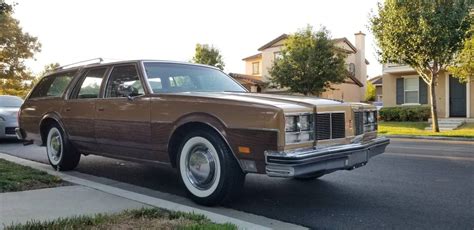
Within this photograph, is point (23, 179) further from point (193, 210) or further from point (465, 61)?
point (465, 61)

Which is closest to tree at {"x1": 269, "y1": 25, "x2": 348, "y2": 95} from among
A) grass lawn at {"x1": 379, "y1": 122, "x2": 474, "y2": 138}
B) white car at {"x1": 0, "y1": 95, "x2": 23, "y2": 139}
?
grass lawn at {"x1": 379, "y1": 122, "x2": 474, "y2": 138}

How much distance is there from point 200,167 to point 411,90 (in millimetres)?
22396

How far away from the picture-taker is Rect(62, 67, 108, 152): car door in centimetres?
662

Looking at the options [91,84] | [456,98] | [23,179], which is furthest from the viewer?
[456,98]

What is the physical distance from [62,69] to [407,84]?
21.5 meters

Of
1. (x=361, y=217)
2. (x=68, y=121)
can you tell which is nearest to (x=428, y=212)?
(x=361, y=217)

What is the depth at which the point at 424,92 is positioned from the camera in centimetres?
2459

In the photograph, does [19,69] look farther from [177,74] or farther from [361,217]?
[361,217]

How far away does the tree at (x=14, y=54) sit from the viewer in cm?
3809

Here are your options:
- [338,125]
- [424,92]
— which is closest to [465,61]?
[424,92]

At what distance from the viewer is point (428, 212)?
489 centimetres

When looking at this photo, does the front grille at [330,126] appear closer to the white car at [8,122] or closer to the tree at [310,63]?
the white car at [8,122]

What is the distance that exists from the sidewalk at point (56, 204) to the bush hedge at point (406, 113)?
20678 mm

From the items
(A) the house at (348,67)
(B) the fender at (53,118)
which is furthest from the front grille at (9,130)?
(A) the house at (348,67)
